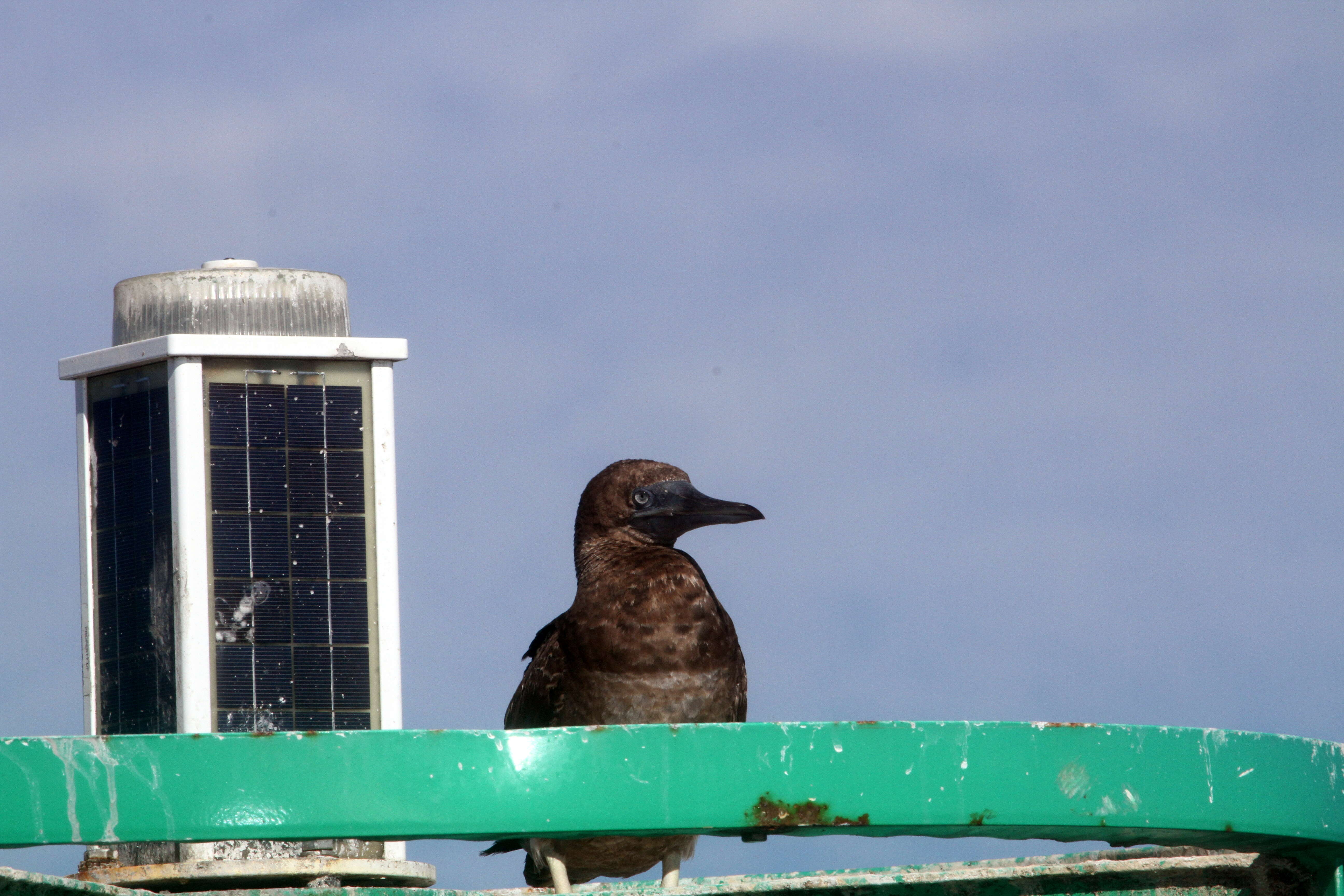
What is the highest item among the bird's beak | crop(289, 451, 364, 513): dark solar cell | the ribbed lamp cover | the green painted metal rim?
the ribbed lamp cover

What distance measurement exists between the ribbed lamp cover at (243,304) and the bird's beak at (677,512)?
19.3ft

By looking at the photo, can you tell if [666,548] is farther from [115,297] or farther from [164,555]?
[115,297]

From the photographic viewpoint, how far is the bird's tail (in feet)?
27.5

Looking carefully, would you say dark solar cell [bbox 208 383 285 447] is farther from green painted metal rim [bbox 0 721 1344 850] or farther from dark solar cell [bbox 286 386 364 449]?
green painted metal rim [bbox 0 721 1344 850]

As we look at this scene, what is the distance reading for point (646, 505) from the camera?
8.73 metres

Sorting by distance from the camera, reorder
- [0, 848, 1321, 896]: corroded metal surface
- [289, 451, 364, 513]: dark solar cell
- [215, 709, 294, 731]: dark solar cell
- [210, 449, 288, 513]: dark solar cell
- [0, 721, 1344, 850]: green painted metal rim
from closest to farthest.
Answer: [0, 721, 1344, 850]: green painted metal rim < [0, 848, 1321, 896]: corroded metal surface < [215, 709, 294, 731]: dark solar cell < [210, 449, 288, 513]: dark solar cell < [289, 451, 364, 513]: dark solar cell

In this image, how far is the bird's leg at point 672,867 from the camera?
870 cm

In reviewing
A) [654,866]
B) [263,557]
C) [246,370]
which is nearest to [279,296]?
[246,370]

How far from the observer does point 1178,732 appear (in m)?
5.29

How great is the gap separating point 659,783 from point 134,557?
9.86m

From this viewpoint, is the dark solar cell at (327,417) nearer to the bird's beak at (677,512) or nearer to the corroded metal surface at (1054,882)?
the bird's beak at (677,512)

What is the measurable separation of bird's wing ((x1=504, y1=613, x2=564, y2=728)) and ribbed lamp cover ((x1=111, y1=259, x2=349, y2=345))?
228 inches

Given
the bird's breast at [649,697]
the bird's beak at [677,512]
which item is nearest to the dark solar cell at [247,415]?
the bird's beak at [677,512]

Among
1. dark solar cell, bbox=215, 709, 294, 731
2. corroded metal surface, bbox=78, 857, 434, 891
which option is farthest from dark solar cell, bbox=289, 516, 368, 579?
corroded metal surface, bbox=78, 857, 434, 891
